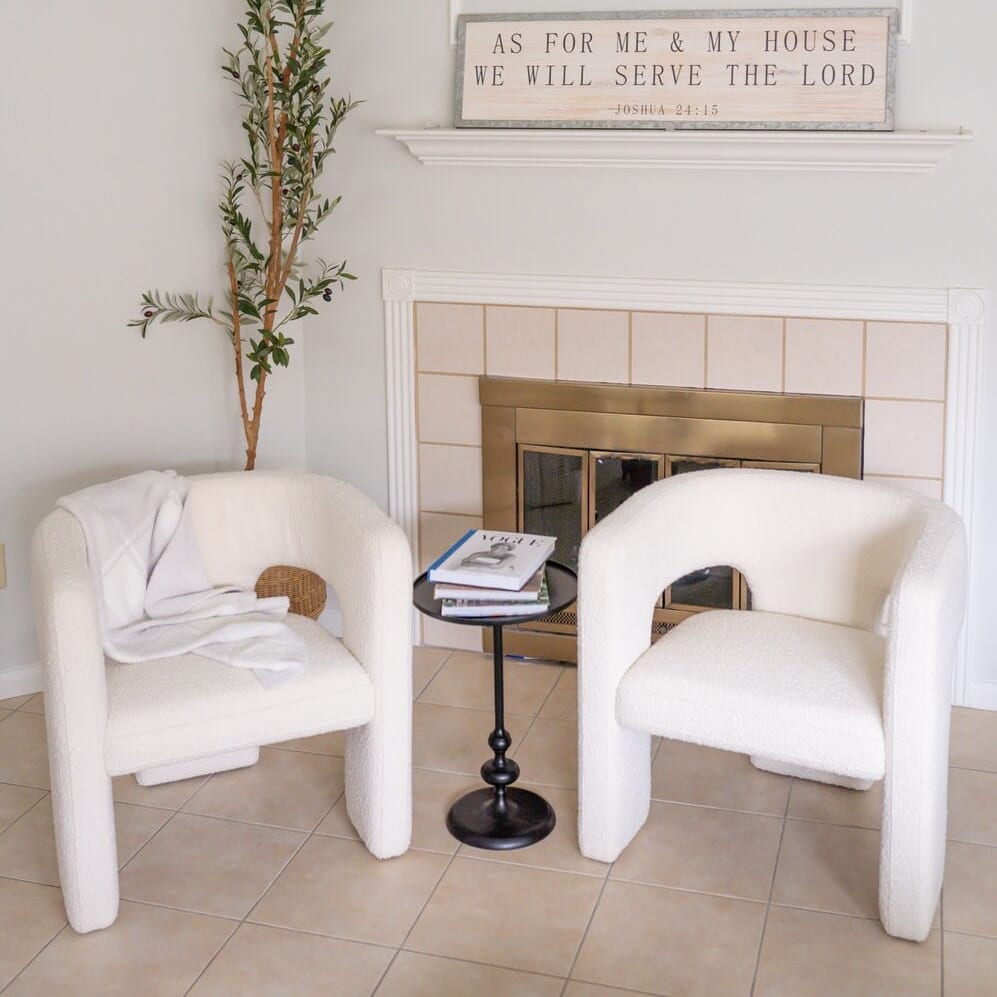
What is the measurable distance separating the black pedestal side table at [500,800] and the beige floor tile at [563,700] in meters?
0.44

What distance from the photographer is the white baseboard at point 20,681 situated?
11.5ft

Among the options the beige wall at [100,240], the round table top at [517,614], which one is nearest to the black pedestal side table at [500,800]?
the round table top at [517,614]

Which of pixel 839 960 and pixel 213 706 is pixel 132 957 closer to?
pixel 213 706

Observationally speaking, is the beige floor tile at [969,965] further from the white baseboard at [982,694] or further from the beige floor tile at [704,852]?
the white baseboard at [982,694]

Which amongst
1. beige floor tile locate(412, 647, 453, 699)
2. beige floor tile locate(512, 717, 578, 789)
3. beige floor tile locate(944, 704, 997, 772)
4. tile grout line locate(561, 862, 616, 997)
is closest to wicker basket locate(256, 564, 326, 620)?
beige floor tile locate(412, 647, 453, 699)

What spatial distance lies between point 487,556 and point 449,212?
3.47 feet

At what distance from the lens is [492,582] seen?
2.74 m

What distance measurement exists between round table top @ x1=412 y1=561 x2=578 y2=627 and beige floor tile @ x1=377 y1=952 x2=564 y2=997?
60 cm

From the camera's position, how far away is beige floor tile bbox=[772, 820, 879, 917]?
2598 mm

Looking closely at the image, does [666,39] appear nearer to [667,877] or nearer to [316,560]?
[316,560]

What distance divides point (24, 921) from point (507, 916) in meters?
0.86

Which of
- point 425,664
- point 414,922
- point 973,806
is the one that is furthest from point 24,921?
point 973,806

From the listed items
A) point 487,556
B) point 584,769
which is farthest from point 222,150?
point 584,769

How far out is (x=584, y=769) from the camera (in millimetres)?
2689
